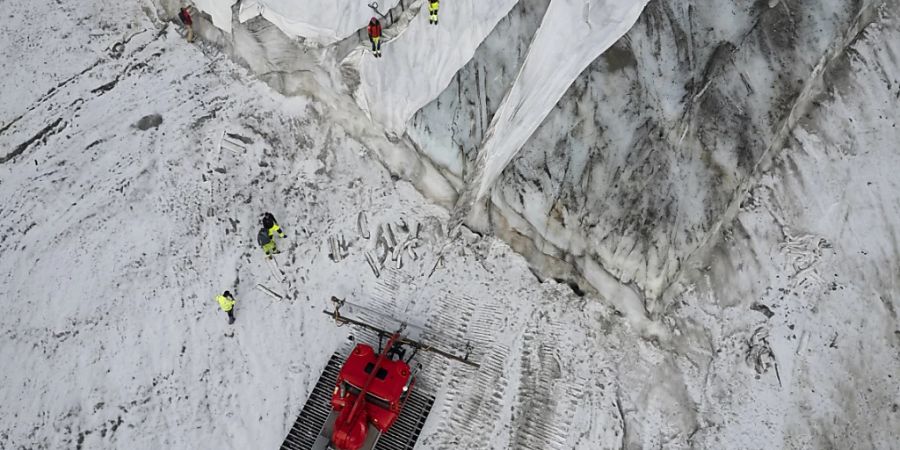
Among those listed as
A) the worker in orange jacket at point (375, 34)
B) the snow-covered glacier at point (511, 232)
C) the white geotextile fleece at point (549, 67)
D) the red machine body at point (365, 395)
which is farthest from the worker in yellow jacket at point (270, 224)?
the white geotextile fleece at point (549, 67)

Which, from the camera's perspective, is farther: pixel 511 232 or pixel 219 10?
pixel 219 10

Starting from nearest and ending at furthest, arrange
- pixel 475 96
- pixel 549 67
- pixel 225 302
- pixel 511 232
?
pixel 225 302 → pixel 549 67 → pixel 475 96 → pixel 511 232

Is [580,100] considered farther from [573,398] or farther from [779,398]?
[779,398]

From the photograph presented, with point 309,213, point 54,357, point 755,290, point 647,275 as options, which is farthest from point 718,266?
point 54,357

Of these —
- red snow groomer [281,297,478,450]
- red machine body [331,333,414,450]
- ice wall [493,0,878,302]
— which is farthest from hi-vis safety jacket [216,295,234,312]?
ice wall [493,0,878,302]

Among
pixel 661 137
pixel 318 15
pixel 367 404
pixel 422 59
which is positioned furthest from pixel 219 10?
pixel 661 137

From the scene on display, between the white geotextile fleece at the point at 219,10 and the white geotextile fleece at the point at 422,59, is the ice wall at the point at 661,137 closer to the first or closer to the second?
the white geotextile fleece at the point at 422,59

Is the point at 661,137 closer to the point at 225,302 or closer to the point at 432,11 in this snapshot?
the point at 432,11

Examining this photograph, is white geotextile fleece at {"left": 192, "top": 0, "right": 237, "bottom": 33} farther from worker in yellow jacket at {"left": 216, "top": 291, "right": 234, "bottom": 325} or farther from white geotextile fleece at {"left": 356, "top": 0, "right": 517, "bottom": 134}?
worker in yellow jacket at {"left": 216, "top": 291, "right": 234, "bottom": 325}
